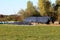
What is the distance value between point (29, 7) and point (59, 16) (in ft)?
51.6

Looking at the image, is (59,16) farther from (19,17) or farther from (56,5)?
(19,17)

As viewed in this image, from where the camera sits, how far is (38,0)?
62688 millimetres

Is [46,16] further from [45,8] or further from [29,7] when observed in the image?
[29,7]

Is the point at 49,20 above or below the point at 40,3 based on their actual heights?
below

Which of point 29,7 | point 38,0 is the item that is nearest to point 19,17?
point 29,7

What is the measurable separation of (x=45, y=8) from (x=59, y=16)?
6721mm

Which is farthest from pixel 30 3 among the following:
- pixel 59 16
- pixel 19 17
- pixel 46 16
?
pixel 59 16

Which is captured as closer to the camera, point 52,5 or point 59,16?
point 59,16

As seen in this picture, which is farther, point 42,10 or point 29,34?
point 42,10

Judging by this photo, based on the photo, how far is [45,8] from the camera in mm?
61000

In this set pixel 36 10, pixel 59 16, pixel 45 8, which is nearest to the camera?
pixel 59 16

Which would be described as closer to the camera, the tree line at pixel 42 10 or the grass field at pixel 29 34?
the grass field at pixel 29 34

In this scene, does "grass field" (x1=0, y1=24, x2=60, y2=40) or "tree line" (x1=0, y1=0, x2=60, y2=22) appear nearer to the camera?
"grass field" (x1=0, y1=24, x2=60, y2=40)

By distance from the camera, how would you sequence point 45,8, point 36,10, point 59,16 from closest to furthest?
point 59,16 → point 45,8 → point 36,10
